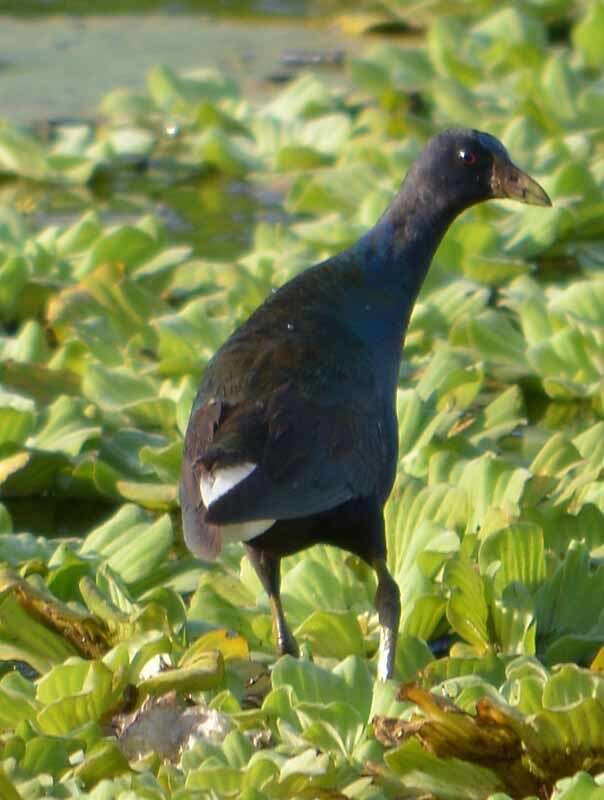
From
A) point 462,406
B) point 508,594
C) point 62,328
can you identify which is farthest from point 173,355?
point 508,594

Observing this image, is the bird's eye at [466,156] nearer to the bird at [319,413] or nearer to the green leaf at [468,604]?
the bird at [319,413]

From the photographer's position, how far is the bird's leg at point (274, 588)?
303 cm

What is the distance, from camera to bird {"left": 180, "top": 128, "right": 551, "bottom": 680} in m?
2.78

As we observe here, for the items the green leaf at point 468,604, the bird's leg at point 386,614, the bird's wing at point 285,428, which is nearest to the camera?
the bird's wing at point 285,428

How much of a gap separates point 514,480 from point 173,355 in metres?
1.07

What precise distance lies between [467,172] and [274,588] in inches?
34.6

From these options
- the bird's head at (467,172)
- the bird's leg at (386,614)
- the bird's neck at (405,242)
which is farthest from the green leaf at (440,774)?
the bird's head at (467,172)

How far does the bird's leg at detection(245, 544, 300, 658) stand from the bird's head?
29.9 inches

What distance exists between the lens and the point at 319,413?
293 cm

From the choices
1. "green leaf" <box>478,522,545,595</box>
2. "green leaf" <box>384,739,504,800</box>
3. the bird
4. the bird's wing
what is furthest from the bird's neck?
"green leaf" <box>384,739,504,800</box>

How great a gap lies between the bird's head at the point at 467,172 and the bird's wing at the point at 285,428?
0.44m

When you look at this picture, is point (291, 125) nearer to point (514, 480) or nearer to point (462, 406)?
point (462, 406)

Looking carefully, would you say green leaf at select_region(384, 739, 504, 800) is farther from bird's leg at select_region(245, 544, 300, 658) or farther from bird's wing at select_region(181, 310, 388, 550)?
bird's leg at select_region(245, 544, 300, 658)

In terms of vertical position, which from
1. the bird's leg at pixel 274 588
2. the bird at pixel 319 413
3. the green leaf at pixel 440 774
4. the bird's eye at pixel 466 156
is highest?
the bird's eye at pixel 466 156
